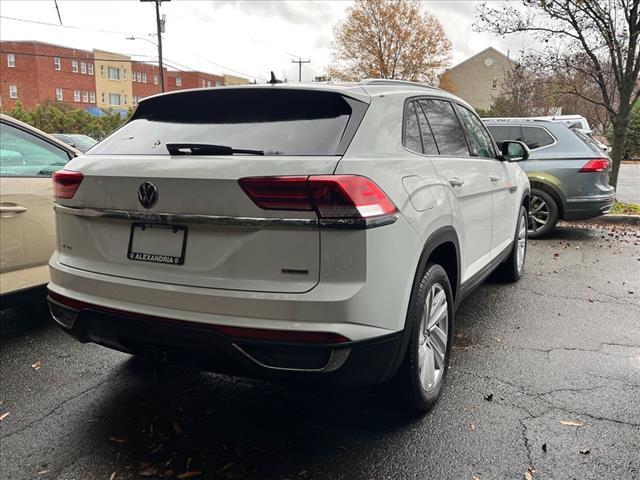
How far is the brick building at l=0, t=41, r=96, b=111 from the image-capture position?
54.9m

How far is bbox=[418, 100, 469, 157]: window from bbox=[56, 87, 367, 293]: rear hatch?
92 centimetres

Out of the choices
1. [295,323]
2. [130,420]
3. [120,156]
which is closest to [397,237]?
[295,323]

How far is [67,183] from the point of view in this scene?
9.12 feet

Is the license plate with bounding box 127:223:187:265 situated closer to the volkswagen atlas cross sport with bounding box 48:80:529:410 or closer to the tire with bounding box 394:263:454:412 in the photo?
the volkswagen atlas cross sport with bounding box 48:80:529:410

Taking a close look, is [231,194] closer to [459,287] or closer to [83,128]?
[459,287]

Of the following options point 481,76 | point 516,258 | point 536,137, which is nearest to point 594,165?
point 536,137

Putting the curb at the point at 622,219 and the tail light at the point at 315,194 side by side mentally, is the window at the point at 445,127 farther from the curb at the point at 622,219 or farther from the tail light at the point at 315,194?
the curb at the point at 622,219

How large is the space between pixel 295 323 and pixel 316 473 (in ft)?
2.53

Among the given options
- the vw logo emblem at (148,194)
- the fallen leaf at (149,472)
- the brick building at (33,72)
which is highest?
the brick building at (33,72)

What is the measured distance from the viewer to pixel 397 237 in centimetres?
241

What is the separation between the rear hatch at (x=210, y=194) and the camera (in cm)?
224

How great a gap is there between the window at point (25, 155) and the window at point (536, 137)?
658cm

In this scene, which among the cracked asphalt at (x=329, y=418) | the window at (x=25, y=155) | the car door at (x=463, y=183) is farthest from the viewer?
the window at (x=25, y=155)

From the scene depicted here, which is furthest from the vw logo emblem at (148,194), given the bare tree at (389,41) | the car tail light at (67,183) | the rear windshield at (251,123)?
the bare tree at (389,41)
